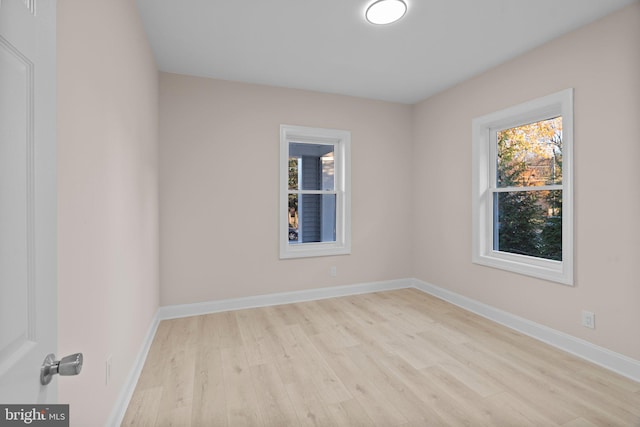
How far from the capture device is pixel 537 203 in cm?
293

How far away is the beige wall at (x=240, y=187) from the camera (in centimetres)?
327

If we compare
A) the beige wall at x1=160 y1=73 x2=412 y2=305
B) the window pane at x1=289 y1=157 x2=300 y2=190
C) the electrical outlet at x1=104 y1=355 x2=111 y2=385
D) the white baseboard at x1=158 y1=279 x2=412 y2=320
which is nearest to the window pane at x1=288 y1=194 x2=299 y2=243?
the window pane at x1=289 y1=157 x2=300 y2=190

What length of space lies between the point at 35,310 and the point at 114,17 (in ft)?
5.55

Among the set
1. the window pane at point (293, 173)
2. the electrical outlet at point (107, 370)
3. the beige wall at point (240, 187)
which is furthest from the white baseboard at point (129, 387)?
the window pane at point (293, 173)

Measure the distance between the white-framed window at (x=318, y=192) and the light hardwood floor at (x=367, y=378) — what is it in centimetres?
111

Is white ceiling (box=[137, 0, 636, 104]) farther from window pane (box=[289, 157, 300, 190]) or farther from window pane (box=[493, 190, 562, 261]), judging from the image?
window pane (box=[493, 190, 562, 261])

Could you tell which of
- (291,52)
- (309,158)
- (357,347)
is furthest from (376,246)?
(291,52)

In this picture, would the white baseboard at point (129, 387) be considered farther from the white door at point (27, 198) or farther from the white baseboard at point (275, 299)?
the white door at point (27, 198)

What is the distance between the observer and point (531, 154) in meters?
2.98

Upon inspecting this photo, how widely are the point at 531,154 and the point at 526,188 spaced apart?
0.34 m

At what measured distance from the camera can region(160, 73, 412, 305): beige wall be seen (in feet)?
10.7

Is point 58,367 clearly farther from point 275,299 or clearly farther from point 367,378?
point 275,299

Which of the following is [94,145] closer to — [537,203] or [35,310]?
[35,310]
